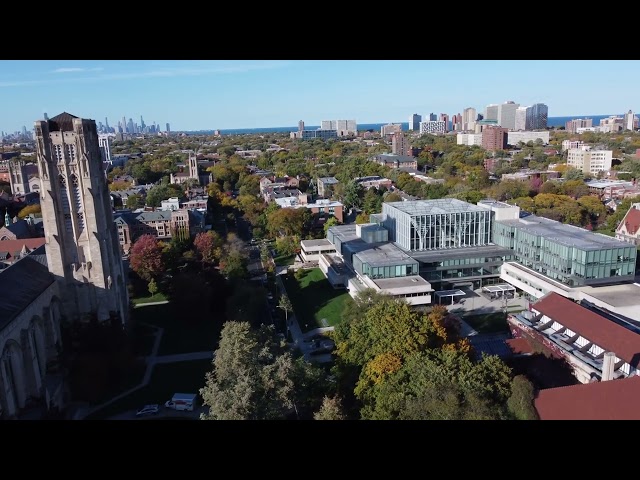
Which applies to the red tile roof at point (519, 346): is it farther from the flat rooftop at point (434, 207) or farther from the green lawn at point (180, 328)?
the green lawn at point (180, 328)

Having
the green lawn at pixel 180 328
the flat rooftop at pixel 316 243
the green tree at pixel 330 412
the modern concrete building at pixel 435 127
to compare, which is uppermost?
the modern concrete building at pixel 435 127

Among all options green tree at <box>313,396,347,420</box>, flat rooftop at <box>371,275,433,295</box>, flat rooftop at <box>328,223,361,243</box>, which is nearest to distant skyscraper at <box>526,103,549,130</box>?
flat rooftop at <box>328,223,361,243</box>

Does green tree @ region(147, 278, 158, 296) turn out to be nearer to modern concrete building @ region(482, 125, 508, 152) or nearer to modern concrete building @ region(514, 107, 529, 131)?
modern concrete building @ region(482, 125, 508, 152)

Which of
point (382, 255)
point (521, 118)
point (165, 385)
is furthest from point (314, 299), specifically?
point (521, 118)

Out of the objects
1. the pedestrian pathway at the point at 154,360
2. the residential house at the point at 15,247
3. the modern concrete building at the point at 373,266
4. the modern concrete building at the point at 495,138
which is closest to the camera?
the pedestrian pathway at the point at 154,360

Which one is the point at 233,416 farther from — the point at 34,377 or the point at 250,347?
the point at 34,377

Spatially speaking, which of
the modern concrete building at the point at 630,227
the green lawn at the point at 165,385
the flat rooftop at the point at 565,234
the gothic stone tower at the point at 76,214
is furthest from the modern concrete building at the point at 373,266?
the modern concrete building at the point at 630,227
